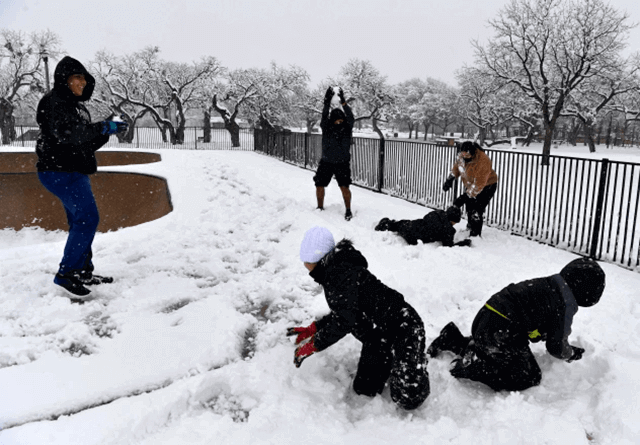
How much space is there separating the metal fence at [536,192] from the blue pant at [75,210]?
17.6ft

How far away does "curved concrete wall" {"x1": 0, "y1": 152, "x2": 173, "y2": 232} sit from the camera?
8.88 m

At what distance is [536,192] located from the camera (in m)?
6.44

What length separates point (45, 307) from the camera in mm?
3598

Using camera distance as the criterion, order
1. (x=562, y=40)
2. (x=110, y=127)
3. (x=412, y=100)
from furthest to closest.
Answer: (x=412, y=100), (x=562, y=40), (x=110, y=127)

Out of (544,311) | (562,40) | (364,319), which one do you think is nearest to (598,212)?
(544,311)

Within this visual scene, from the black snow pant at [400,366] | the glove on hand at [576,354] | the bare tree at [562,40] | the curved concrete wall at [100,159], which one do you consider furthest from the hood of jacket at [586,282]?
the bare tree at [562,40]

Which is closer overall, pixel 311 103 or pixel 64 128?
pixel 64 128

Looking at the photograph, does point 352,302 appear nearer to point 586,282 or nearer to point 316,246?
point 316,246

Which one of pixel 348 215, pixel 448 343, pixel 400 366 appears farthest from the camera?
pixel 348 215

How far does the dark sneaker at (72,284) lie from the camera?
12.5 ft

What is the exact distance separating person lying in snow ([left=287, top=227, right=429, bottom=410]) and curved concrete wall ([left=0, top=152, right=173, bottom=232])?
631cm

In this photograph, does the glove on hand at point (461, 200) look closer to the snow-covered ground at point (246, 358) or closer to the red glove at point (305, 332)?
the snow-covered ground at point (246, 358)

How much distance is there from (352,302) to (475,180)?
13.2ft

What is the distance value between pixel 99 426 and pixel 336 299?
1420 mm
